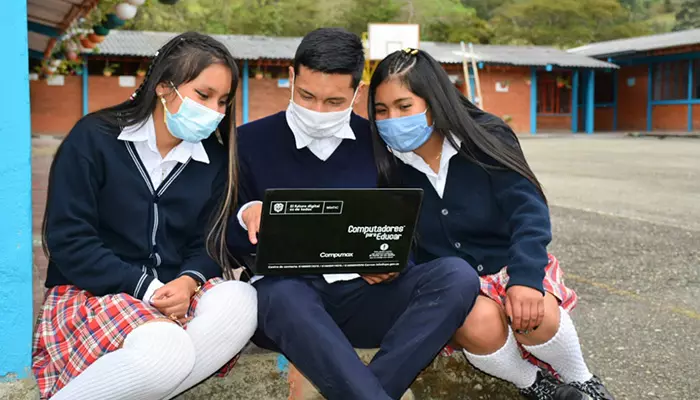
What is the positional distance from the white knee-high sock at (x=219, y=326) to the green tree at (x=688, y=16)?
181 ft

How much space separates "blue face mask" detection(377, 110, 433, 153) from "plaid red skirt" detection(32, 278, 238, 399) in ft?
2.79

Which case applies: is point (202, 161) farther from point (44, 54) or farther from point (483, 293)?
point (44, 54)

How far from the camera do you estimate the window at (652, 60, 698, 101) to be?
2173 cm

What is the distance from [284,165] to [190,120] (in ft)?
1.03

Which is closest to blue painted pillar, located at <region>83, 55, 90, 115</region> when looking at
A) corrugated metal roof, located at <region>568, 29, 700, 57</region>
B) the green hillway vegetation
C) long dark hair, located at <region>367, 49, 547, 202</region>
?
corrugated metal roof, located at <region>568, 29, 700, 57</region>

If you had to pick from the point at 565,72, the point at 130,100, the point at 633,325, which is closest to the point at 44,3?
the point at 130,100

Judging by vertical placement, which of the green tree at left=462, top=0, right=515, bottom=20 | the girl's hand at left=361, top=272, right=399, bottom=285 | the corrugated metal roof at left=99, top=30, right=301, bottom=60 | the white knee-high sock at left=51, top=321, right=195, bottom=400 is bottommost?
the white knee-high sock at left=51, top=321, right=195, bottom=400

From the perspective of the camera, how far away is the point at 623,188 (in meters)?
8.00

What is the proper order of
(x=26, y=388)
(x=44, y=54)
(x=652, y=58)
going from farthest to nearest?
(x=652, y=58), (x=44, y=54), (x=26, y=388)

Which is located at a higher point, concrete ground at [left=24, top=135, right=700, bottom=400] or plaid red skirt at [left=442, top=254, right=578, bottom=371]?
plaid red skirt at [left=442, top=254, right=578, bottom=371]

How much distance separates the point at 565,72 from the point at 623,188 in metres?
16.9

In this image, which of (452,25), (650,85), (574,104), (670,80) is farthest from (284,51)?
(452,25)

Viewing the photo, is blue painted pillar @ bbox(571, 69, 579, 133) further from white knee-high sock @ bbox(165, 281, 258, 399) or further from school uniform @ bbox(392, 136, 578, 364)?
white knee-high sock @ bbox(165, 281, 258, 399)

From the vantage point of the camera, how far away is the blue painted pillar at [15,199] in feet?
5.75
